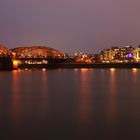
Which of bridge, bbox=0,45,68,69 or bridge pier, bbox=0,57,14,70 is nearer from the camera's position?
bridge pier, bbox=0,57,14,70

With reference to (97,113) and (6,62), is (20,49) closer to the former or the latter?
(6,62)

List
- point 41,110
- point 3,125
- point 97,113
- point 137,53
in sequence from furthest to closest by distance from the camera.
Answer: point 137,53 < point 41,110 < point 97,113 < point 3,125

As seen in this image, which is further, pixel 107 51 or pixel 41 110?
pixel 107 51

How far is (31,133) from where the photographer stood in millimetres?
10523

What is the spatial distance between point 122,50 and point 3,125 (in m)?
146

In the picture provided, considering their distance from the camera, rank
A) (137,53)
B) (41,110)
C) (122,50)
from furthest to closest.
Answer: (122,50), (137,53), (41,110)

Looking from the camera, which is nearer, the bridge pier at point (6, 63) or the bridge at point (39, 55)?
the bridge pier at point (6, 63)

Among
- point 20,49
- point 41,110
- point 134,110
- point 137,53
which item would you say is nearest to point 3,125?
point 41,110

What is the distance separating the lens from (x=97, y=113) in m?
14.0

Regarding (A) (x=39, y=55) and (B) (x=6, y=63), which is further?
(A) (x=39, y=55)

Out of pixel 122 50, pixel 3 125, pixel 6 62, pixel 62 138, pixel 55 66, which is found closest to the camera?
pixel 62 138

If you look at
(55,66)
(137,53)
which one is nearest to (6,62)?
(55,66)

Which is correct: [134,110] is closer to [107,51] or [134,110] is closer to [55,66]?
[55,66]

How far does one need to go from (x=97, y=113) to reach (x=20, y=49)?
328 ft
